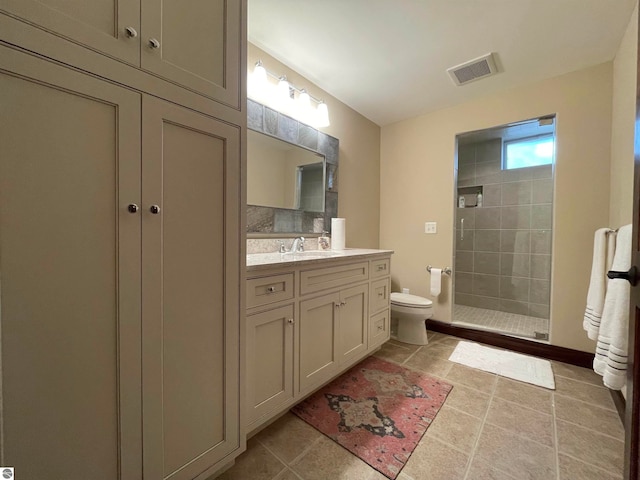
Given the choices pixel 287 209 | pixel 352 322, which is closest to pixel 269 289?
pixel 352 322

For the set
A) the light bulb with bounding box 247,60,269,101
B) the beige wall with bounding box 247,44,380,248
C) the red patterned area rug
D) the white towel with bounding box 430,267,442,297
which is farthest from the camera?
the white towel with bounding box 430,267,442,297

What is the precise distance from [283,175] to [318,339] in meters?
1.24

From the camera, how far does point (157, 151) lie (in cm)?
76

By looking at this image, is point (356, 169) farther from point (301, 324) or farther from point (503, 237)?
point (503, 237)

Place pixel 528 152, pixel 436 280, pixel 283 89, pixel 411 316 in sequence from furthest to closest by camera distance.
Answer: pixel 528 152 < pixel 436 280 < pixel 411 316 < pixel 283 89

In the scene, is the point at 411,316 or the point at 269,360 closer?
the point at 269,360

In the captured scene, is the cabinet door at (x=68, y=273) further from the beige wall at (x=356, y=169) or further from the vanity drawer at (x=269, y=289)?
the beige wall at (x=356, y=169)

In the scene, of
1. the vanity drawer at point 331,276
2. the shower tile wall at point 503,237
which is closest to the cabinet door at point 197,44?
the vanity drawer at point 331,276

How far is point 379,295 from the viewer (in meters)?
2.02

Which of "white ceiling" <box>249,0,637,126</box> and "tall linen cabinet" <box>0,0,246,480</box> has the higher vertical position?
"white ceiling" <box>249,0,637,126</box>

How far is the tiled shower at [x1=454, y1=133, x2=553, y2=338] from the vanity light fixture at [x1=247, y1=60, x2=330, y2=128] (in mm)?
2238

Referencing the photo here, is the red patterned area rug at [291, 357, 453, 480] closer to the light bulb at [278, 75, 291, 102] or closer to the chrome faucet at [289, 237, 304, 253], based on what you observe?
the chrome faucet at [289, 237, 304, 253]

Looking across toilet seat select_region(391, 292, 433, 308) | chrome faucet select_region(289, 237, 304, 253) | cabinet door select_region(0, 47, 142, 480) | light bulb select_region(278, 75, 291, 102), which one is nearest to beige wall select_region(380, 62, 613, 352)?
toilet seat select_region(391, 292, 433, 308)

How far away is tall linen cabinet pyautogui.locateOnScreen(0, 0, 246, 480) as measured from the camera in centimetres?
57
